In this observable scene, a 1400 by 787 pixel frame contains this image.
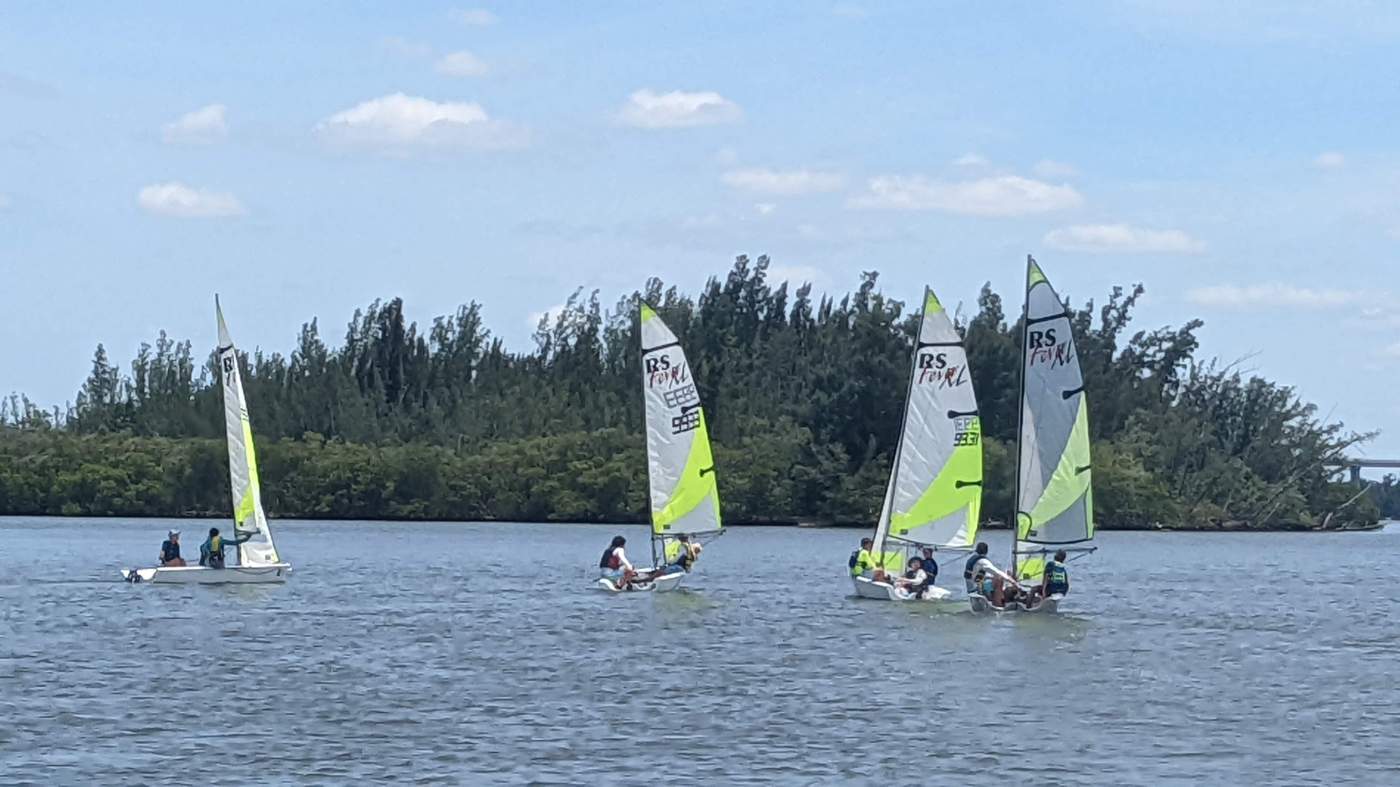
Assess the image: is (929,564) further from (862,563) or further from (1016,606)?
(1016,606)

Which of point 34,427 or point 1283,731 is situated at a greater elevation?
point 34,427

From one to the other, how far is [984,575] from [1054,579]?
1.37 meters

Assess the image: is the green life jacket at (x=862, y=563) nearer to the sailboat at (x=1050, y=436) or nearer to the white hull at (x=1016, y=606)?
the white hull at (x=1016, y=606)

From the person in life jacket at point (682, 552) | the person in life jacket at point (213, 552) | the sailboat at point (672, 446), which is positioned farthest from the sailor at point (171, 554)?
the person in life jacket at point (682, 552)

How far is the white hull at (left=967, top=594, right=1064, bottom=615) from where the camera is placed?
139 feet

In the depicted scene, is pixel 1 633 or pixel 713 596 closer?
pixel 1 633

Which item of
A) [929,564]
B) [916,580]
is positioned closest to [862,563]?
[929,564]

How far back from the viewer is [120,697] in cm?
2966

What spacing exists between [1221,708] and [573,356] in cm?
11918

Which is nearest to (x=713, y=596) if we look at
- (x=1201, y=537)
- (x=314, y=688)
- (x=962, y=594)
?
(x=962, y=594)

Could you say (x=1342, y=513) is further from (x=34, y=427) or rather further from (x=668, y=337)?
(x=668, y=337)

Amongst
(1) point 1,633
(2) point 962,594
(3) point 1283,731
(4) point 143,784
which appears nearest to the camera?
(4) point 143,784

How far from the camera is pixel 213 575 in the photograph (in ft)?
162

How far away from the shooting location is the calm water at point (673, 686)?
24734 millimetres
